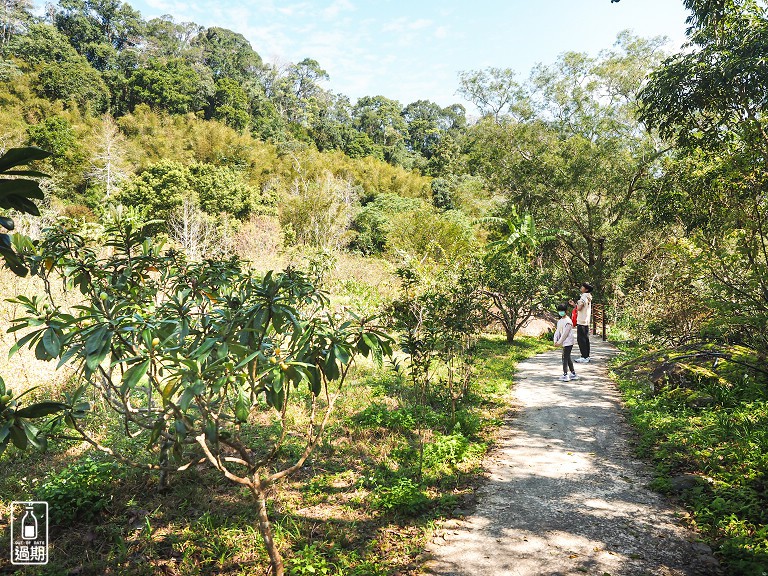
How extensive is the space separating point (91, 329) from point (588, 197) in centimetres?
1774

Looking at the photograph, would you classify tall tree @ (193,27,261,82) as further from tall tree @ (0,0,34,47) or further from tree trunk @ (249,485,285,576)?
tree trunk @ (249,485,285,576)

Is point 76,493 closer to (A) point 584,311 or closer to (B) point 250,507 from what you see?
(B) point 250,507

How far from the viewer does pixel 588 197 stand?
1684cm

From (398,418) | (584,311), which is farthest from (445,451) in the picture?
(584,311)

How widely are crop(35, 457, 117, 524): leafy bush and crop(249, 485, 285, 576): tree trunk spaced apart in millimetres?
1687

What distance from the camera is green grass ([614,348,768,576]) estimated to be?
293 cm

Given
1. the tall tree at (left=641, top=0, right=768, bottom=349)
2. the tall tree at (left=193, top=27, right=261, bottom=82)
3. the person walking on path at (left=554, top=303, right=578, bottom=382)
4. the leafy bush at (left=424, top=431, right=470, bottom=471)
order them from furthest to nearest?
the tall tree at (left=193, top=27, right=261, bottom=82) < the person walking on path at (left=554, top=303, right=578, bottom=382) < the tall tree at (left=641, top=0, right=768, bottom=349) < the leafy bush at (left=424, top=431, right=470, bottom=471)

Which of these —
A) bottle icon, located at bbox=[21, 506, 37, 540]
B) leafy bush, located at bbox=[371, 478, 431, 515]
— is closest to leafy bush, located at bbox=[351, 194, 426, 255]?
leafy bush, located at bbox=[371, 478, 431, 515]

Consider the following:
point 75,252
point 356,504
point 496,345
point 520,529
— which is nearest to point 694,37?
→ point 496,345

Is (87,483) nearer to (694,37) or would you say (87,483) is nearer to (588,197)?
(694,37)

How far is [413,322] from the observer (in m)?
5.93

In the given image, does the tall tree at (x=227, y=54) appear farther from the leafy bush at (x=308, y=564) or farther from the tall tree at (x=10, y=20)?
the leafy bush at (x=308, y=564)

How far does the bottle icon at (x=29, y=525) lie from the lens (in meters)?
3.05

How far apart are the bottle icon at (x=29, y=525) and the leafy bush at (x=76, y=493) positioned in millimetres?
134
